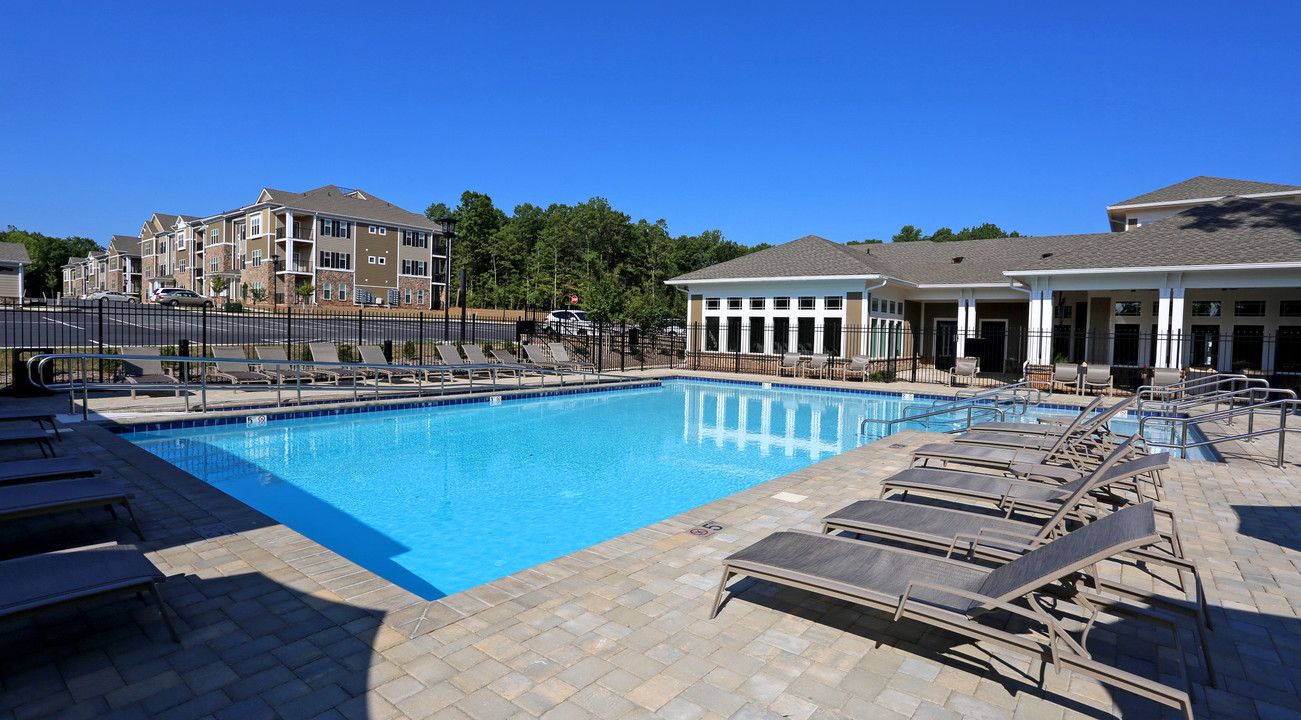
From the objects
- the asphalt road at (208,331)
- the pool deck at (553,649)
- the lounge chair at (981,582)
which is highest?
the asphalt road at (208,331)

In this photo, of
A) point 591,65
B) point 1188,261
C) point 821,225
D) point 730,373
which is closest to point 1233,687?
point 1188,261

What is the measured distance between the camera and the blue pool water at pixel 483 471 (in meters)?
5.93

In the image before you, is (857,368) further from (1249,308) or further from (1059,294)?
(1249,308)

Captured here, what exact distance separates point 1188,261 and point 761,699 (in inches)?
745

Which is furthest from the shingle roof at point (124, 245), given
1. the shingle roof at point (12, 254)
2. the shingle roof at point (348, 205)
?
the shingle roof at point (348, 205)

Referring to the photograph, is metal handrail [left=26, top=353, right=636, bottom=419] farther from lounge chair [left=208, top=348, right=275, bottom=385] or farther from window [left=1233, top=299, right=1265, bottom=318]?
window [left=1233, top=299, right=1265, bottom=318]

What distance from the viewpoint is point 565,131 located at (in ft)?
112

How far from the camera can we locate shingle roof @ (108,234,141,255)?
68375mm

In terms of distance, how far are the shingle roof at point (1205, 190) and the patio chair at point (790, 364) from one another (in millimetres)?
14723

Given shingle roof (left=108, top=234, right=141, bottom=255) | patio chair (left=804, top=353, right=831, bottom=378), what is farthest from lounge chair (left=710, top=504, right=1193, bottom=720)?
shingle roof (left=108, top=234, right=141, bottom=255)

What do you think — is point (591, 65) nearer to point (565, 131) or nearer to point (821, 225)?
point (565, 131)

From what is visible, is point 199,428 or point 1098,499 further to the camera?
point 199,428

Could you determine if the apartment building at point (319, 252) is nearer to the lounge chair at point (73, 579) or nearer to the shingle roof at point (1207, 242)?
the shingle roof at point (1207, 242)

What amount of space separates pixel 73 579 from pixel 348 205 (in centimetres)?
4946
